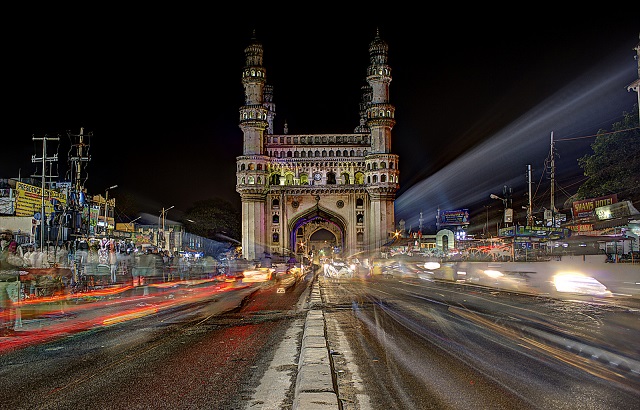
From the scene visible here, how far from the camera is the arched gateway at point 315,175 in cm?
9562

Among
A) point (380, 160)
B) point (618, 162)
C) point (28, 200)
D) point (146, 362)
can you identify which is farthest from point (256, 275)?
point (380, 160)

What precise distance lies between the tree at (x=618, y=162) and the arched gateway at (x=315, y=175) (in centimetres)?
5046

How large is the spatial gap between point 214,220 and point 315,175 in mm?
25772

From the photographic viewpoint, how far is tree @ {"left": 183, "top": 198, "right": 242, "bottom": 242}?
11450 centimetres

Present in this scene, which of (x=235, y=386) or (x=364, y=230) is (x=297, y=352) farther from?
(x=364, y=230)

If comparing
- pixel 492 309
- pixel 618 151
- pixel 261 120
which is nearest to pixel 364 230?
pixel 261 120

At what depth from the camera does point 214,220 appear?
115 m

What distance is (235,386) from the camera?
6.98 m

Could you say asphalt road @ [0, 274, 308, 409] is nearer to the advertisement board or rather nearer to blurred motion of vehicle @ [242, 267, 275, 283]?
blurred motion of vehicle @ [242, 267, 275, 283]

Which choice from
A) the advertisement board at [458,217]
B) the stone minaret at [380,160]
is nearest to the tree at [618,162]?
the advertisement board at [458,217]

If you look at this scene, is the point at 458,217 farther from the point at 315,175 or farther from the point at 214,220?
the point at 214,220

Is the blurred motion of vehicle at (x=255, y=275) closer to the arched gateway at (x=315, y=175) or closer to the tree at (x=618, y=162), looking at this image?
the tree at (x=618, y=162)

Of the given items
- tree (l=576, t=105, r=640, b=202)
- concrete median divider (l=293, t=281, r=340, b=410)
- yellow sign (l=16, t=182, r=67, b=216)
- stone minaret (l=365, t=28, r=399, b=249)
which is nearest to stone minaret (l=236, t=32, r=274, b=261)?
stone minaret (l=365, t=28, r=399, b=249)

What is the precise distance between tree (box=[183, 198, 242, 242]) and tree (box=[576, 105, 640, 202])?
262ft
